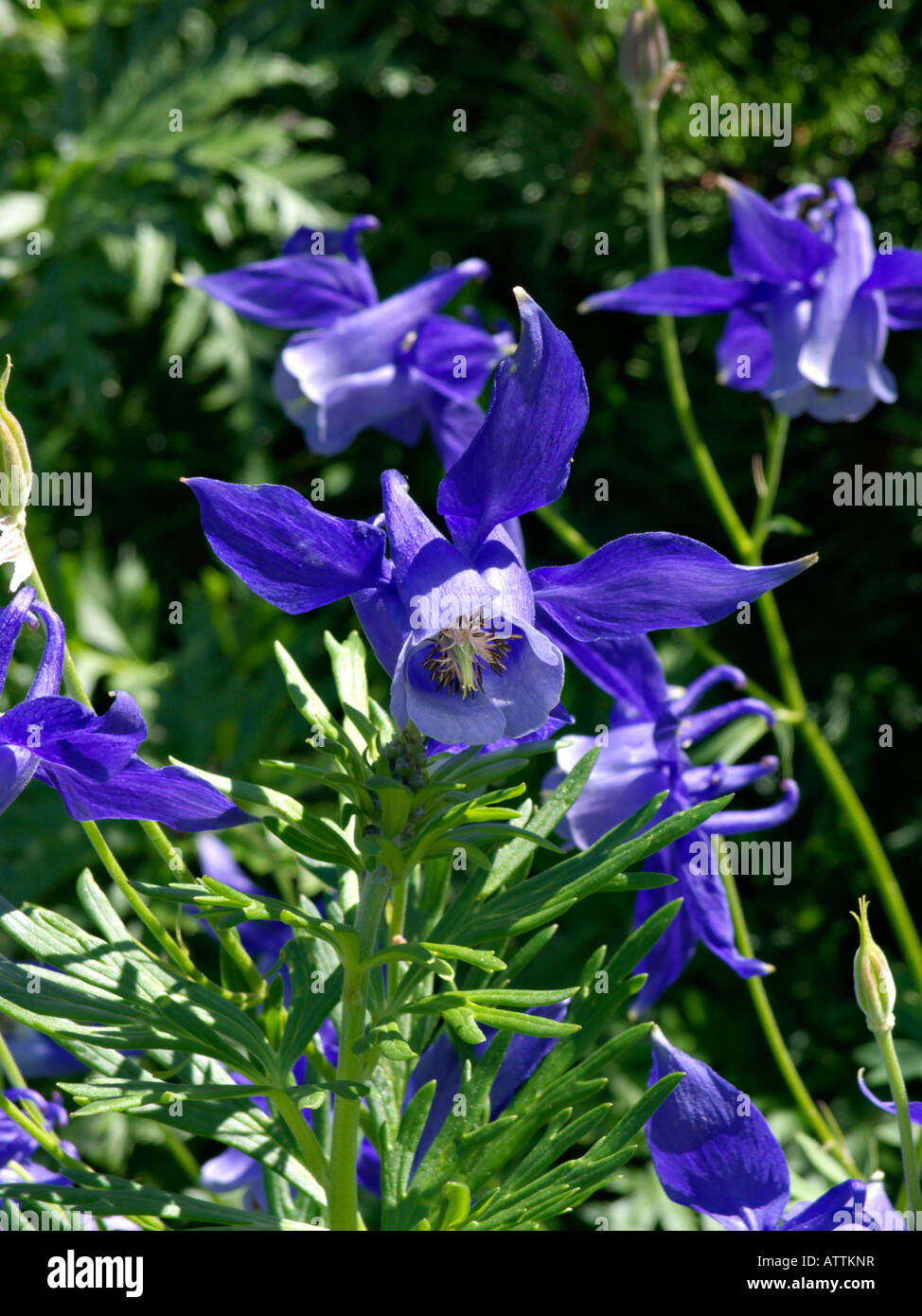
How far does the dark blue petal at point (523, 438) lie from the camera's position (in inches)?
18.6

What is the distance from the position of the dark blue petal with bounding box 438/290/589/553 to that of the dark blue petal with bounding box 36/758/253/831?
0.15m

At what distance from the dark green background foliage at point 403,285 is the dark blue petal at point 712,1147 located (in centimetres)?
85

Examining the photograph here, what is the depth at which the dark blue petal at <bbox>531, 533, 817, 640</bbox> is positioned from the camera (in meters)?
0.50

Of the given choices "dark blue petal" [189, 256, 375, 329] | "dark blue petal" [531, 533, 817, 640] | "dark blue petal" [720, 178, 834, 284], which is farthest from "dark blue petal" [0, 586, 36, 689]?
"dark blue petal" [720, 178, 834, 284]

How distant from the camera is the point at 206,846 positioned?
780mm

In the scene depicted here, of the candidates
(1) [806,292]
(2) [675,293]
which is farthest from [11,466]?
(1) [806,292]

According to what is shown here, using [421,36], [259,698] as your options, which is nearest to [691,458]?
[259,698]

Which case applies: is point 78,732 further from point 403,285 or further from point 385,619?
point 403,285

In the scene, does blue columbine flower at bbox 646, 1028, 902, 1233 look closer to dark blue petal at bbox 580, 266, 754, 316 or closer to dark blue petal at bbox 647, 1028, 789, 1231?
dark blue petal at bbox 647, 1028, 789, 1231

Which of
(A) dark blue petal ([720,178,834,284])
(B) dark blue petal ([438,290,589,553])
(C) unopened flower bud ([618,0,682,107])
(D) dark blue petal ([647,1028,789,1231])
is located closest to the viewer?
(B) dark blue petal ([438,290,589,553])

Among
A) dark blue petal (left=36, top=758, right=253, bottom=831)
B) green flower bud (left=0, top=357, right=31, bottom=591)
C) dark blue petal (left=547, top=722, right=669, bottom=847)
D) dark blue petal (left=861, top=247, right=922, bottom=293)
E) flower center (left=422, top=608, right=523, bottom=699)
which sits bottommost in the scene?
dark blue petal (left=547, top=722, right=669, bottom=847)

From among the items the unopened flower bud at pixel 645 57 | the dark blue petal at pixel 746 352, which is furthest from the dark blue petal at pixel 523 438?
the unopened flower bud at pixel 645 57

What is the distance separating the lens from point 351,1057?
1.81ft
